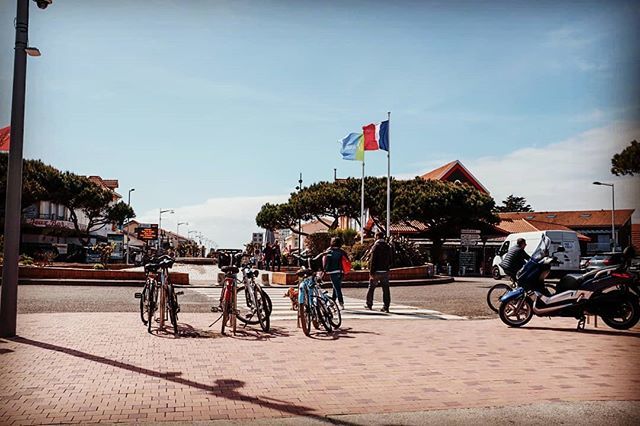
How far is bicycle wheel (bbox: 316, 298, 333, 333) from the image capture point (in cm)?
956

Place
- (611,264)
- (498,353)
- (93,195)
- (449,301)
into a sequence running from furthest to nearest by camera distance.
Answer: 1. (93,195)
2. (449,301)
3. (611,264)
4. (498,353)

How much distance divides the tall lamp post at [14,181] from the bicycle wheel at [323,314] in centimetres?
450

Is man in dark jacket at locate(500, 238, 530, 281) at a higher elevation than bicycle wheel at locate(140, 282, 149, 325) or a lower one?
higher

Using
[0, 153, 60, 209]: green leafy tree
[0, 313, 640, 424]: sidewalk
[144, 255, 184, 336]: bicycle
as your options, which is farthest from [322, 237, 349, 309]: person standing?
[0, 153, 60, 209]: green leafy tree

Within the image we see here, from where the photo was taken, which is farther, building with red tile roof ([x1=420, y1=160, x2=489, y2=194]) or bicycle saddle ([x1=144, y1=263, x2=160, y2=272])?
building with red tile roof ([x1=420, y1=160, x2=489, y2=194])

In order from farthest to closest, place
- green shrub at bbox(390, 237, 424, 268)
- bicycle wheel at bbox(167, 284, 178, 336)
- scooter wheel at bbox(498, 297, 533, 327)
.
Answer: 1. green shrub at bbox(390, 237, 424, 268)
2. scooter wheel at bbox(498, 297, 533, 327)
3. bicycle wheel at bbox(167, 284, 178, 336)

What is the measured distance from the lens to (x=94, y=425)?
4.48m

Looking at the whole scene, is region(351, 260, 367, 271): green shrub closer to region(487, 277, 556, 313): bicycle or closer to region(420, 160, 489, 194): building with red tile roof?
region(487, 277, 556, 313): bicycle

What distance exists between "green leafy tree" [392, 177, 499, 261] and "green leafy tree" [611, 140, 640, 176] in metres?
42.7

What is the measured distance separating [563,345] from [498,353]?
134 cm

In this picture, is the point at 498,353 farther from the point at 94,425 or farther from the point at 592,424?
the point at 94,425

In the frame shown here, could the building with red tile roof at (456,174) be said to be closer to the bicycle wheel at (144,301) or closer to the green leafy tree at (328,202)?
the green leafy tree at (328,202)

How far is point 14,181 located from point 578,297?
29.6 feet

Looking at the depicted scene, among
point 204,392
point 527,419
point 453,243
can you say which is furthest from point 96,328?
point 453,243
